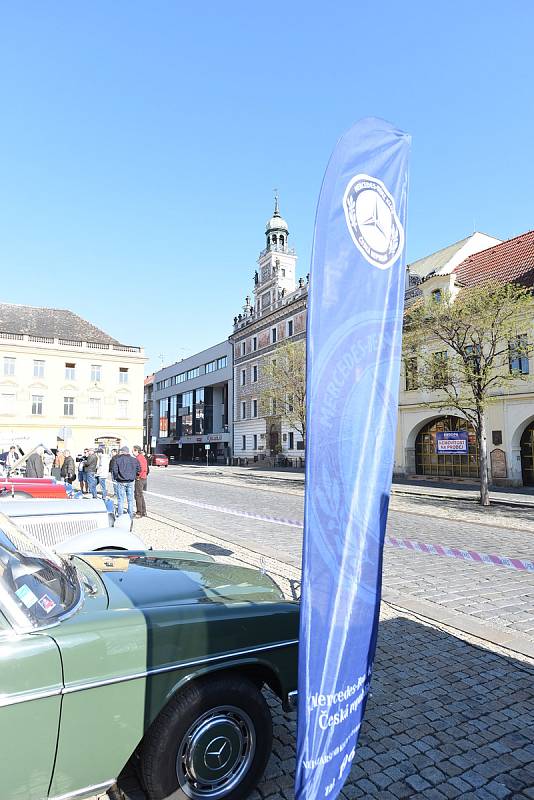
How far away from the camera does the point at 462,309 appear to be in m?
17.2

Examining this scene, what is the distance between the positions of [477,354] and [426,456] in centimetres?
1228

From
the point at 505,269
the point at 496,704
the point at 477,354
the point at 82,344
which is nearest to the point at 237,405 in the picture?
the point at 82,344

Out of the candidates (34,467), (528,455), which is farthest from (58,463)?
(528,455)

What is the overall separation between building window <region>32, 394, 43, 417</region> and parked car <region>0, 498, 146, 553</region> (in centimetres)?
4955

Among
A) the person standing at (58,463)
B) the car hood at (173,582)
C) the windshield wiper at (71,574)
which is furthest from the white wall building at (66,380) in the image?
the windshield wiper at (71,574)

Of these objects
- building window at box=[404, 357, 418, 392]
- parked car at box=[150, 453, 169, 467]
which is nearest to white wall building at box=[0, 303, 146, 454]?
parked car at box=[150, 453, 169, 467]

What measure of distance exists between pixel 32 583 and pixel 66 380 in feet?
181

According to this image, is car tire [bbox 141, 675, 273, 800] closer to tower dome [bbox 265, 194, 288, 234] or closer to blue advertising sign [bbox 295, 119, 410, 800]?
blue advertising sign [bbox 295, 119, 410, 800]

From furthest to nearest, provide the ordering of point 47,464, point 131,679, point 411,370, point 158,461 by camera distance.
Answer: point 158,461 < point 47,464 < point 411,370 < point 131,679

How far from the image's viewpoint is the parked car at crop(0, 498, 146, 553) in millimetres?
5438

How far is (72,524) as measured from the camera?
6.32m

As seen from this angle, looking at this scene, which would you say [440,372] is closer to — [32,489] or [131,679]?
[32,489]

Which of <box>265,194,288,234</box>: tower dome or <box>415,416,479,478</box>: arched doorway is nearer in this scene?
<box>415,416,479,478</box>: arched doorway

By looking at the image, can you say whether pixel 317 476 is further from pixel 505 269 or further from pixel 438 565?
pixel 505 269
